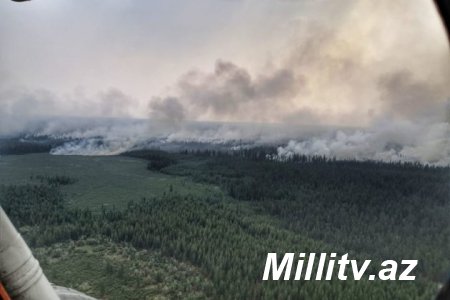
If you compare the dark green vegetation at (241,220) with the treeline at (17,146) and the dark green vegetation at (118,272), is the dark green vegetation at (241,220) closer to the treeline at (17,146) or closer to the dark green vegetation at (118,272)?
the dark green vegetation at (118,272)

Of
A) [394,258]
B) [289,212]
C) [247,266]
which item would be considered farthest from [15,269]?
[394,258]

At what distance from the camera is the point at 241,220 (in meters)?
7.16

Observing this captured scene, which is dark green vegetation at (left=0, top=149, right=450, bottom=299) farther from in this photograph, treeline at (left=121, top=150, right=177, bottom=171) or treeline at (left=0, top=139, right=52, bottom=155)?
treeline at (left=0, top=139, right=52, bottom=155)

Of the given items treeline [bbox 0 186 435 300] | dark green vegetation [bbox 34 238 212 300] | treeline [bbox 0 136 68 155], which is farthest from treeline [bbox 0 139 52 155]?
dark green vegetation [bbox 34 238 212 300]

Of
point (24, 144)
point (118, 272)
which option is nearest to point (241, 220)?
point (118, 272)

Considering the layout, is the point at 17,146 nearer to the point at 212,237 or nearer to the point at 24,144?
the point at 24,144

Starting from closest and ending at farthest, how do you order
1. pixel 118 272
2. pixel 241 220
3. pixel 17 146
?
pixel 118 272 < pixel 17 146 < pixel 241 220

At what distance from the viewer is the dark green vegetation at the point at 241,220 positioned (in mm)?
6469

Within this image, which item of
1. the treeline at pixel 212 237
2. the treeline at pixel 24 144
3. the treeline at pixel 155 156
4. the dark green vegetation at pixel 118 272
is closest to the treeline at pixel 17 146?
the treeline at pixel 24 144

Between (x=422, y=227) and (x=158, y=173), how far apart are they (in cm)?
424

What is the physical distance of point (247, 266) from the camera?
264 inches

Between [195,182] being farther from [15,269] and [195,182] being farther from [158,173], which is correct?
[15,269]

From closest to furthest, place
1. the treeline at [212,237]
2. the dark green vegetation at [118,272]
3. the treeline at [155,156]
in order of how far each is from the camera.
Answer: the dark green vegetation at [118,272] < the treeline at [212,237] < the treeline at [155,156]

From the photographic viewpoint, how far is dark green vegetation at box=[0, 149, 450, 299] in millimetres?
6469
